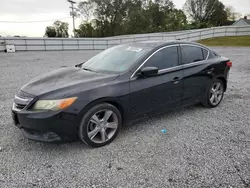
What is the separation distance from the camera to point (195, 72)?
3.74 meters

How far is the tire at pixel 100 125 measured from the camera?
8.64 feet

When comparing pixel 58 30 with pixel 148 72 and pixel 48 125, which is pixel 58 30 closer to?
pixel 148 72

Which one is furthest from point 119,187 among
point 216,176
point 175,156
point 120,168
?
point 216,176

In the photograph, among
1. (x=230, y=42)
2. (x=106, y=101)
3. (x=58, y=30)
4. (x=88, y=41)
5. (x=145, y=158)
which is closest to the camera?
(x=145, y=158)

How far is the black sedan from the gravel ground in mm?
280

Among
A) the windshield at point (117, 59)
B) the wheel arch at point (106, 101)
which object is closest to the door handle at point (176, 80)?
the windshield at point (117, 59)

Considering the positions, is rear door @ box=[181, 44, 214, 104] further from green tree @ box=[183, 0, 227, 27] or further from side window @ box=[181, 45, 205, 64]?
green tree @ box=[183, 0, 227, 27]

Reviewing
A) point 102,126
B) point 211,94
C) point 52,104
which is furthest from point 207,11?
point 52,104

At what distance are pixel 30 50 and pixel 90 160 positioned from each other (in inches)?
794

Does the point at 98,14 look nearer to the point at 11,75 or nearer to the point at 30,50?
the point at 30,50

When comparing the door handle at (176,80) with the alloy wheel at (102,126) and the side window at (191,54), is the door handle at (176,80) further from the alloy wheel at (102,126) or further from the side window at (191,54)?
the alloy wheel at (102,126)

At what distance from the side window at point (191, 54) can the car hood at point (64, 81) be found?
5.28 feet

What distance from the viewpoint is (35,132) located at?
2525 mm

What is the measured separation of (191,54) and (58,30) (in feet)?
192
